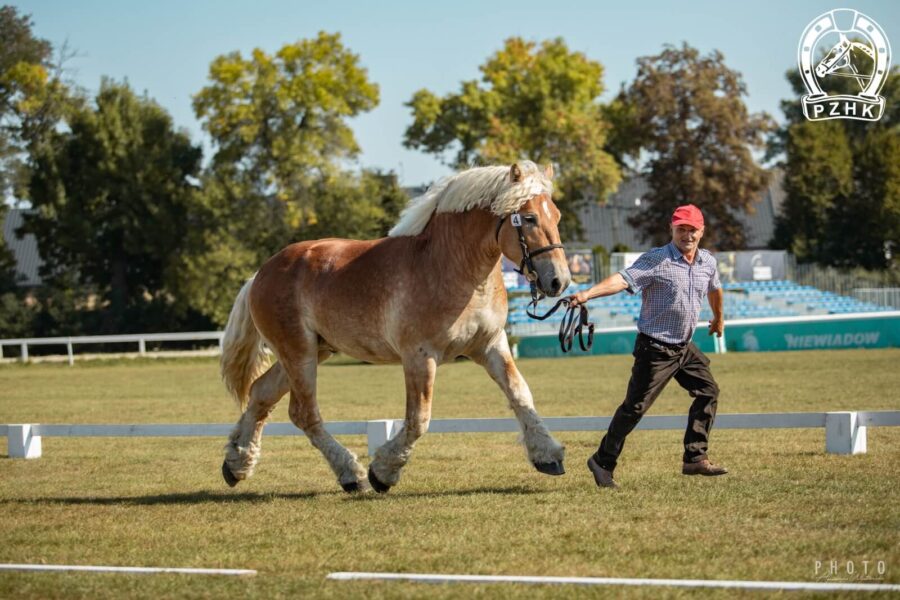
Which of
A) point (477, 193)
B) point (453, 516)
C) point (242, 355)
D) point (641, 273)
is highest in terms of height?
point (477, 193)

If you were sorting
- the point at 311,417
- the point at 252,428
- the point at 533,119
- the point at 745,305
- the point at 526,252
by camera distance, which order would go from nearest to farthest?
the point at 526,252 < the point at 311,417 < the point at 252,428 < the point at 745,305 < the point at 533,119

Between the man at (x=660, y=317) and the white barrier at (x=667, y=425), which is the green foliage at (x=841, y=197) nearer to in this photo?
the white barrier at (x=667, y=425)

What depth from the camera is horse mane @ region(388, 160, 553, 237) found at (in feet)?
24.5

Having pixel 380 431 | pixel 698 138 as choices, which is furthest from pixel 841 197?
pixel 380 431

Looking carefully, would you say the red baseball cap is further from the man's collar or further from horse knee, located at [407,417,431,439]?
horse knee, located at [407,417,431,439]

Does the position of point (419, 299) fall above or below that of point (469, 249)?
below

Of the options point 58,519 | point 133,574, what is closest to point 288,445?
point 58,519

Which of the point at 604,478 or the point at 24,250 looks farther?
the point at 24,250

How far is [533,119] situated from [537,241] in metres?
47.0

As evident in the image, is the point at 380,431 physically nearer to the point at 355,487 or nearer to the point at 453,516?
the point at 355,487

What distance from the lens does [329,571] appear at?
5.51 meters

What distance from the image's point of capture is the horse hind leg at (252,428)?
8844 millimetres

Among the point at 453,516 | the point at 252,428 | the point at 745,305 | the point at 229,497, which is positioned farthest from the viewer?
the point at 745,305

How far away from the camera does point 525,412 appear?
7898 millimetres
